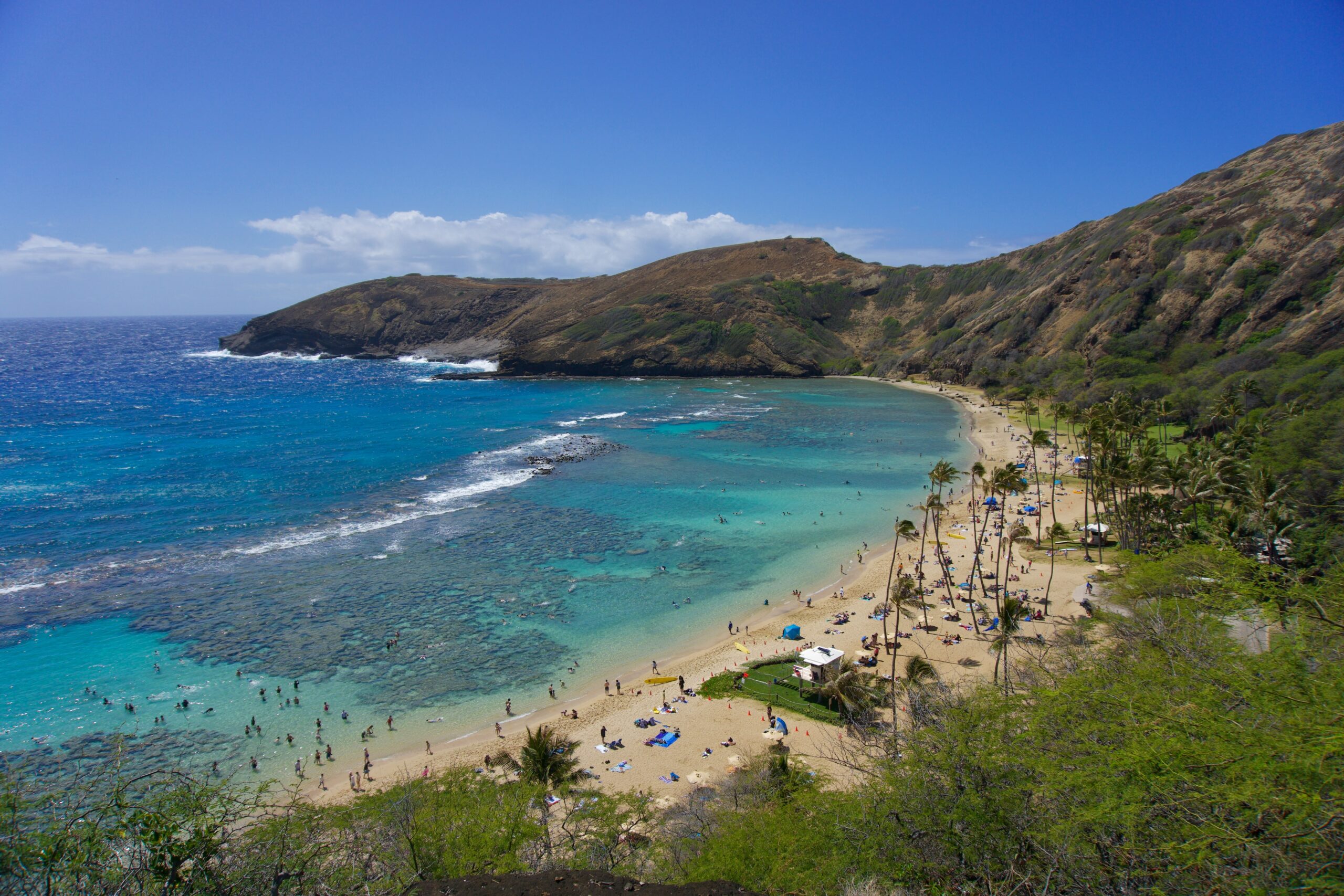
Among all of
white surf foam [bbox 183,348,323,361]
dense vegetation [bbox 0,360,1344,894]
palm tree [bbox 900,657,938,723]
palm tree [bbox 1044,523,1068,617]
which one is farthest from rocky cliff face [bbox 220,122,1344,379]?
dense vegetation [bbox 0,360,1344,894]

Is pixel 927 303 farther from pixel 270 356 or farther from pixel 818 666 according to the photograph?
pixel 270 356

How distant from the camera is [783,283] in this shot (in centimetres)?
15638

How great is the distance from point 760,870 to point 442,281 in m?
203

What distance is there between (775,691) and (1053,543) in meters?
18.9

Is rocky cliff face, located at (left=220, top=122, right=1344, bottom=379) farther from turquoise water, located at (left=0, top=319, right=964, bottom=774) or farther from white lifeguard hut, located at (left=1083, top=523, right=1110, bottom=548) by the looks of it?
white lifeguard hut, located at (left=1083, top=523, right=1110, bottom=548)

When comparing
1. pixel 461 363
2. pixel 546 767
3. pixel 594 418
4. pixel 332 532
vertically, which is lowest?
pixel 546 767

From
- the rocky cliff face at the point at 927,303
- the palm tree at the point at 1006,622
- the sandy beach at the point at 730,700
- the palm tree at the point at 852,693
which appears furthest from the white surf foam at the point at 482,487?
the rocky cliff face at the point at 927,303

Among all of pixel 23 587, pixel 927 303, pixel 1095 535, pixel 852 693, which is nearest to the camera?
pixel 852 693

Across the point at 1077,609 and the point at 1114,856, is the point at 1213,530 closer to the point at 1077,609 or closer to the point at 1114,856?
the point at 1077,609

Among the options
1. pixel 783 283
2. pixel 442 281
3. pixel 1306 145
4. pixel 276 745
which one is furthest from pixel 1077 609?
pixel 442 281

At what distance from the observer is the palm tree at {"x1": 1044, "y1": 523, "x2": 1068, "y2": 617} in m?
33.0

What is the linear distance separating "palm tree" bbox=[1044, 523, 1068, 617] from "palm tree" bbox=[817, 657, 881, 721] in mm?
12762

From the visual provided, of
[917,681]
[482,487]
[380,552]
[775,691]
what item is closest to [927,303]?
[482,487]

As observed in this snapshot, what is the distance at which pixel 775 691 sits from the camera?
2736cm
